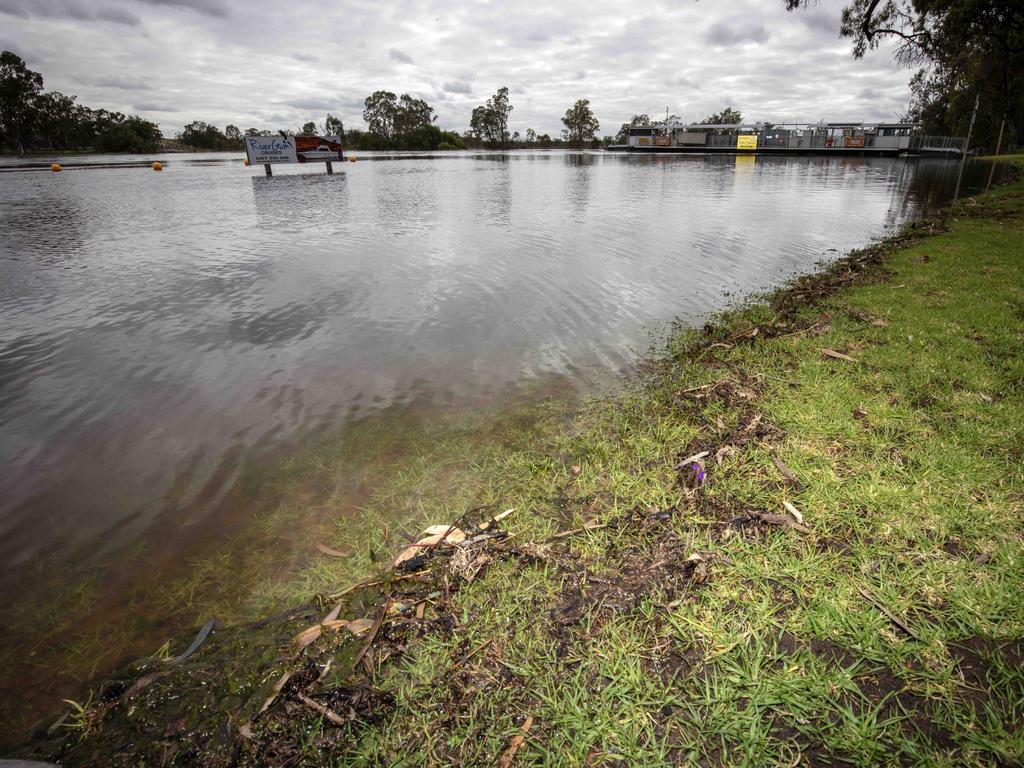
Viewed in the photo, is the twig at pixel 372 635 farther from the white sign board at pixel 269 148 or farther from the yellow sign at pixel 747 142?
the yellow sign at pixel 747 142

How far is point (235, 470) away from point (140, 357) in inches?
140

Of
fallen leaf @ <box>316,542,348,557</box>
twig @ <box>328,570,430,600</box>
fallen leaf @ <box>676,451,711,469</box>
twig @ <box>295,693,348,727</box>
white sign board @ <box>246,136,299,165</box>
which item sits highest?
white sign board @ <box>246,136,299,165</box>

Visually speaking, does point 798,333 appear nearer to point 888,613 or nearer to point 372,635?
point 888,613

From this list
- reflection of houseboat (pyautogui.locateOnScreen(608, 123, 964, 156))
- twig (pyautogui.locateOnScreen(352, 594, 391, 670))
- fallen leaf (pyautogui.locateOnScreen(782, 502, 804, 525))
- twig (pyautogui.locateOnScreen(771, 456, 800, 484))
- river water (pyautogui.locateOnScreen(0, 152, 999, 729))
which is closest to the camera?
twig (pyautogui.locateOnScreen(352, 594, 391, 670))

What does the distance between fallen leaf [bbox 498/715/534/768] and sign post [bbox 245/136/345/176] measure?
4429cm

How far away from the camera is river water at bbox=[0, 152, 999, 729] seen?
4.46 meters

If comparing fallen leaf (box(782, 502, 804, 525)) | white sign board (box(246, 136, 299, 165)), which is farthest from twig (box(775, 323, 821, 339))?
white sign board (box(246, 136, 299, 165))

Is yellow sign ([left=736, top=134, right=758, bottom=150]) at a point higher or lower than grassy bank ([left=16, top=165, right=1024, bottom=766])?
higher

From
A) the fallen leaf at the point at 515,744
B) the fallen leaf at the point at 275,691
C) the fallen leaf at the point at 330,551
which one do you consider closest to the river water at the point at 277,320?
the fallen leaf at the point at 330,551

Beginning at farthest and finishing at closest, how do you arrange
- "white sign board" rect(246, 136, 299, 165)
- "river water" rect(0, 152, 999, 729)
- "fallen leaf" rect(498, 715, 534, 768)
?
"white sign board" rect(246, 136, 299, 165) < "river water" rect(0, 152, 999, 729) < "fallen leaf" rect(498, 715, 534, 768)

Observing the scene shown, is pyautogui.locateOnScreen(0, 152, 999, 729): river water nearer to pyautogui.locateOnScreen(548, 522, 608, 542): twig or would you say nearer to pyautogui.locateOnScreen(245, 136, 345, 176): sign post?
pyautogui.locateOnScreen(548, 522, 608, 542): twig

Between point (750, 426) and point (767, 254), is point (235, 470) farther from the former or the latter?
point (767, 254)

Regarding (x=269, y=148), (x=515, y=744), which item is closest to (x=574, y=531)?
(x=515, y=744)

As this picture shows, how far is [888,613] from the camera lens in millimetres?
2436
